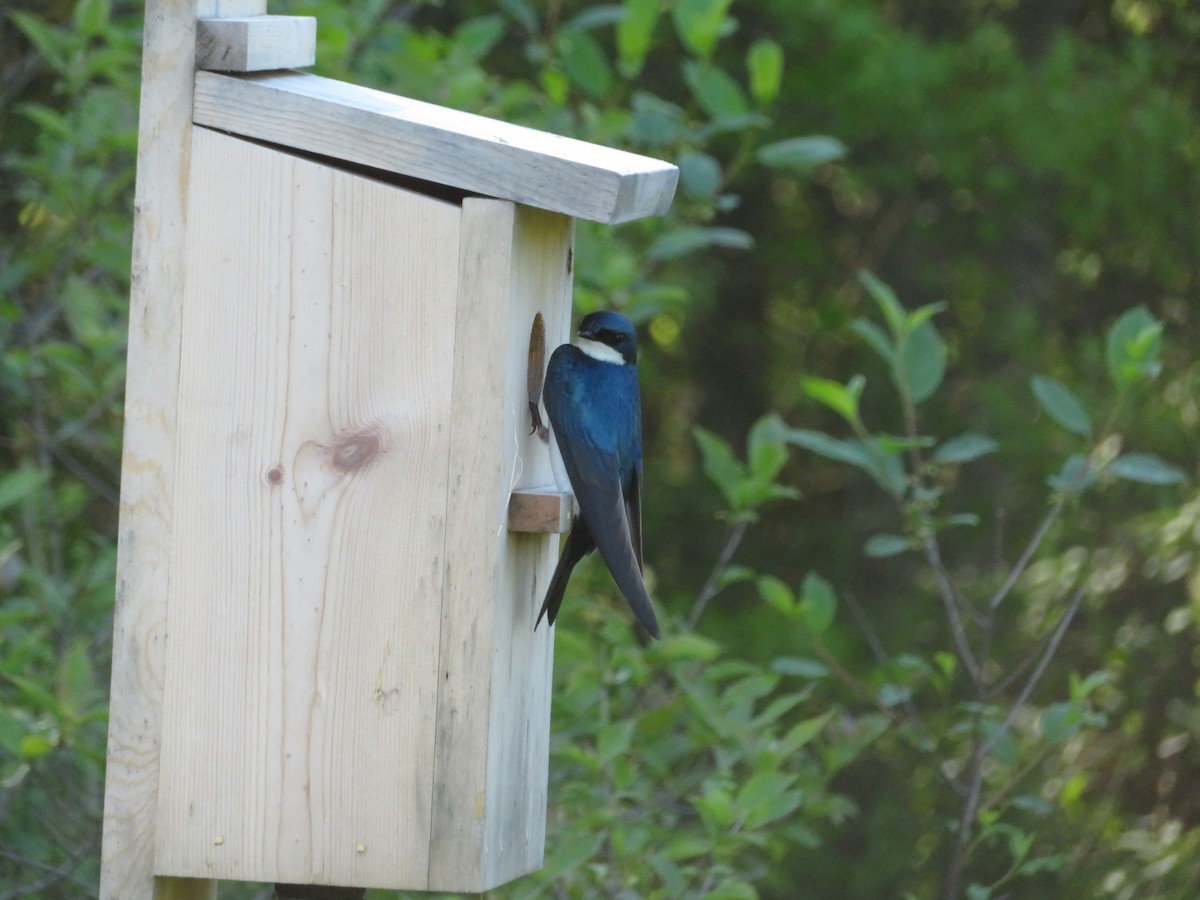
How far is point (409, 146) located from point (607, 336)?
1.92 feet

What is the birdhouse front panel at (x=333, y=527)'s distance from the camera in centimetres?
185

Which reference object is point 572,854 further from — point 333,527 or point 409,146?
point 409,146

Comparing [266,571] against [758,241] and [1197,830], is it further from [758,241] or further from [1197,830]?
[758,241]

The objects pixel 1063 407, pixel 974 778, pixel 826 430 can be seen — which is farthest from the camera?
pixel 826 430

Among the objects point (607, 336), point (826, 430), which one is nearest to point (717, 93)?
point (607, 336)

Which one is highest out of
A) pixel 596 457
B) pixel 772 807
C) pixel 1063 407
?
pixel 1063 407

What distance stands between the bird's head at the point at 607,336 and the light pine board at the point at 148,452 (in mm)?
671

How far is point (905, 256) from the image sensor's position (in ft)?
24.2

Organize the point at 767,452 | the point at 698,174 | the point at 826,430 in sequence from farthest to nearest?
the point at 826,430 → the point at 698,174 → the point at 767,452

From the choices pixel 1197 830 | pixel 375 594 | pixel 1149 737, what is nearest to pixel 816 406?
pixel 1149 737

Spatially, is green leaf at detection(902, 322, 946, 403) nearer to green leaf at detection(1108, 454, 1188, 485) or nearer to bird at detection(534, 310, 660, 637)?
green leaf at detection(1108, 454, 1188, 485)

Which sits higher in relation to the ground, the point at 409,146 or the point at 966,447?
the point at 409,146

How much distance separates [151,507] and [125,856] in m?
0.39

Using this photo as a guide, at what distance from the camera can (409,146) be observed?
1852 millimetres
